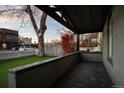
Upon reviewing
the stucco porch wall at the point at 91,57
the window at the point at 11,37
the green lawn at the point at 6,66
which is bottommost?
the green lawn at the point at 6,66

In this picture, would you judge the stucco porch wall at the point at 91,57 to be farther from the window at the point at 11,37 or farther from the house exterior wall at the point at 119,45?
the window at the point at 11,37

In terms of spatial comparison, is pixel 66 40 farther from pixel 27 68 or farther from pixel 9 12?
pixel 27 68

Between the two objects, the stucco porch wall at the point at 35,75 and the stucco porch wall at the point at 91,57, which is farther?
the stucco porch wall at the point at 91,57

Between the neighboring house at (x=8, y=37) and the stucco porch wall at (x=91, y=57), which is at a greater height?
the neighboring house at (x=8, y=37)

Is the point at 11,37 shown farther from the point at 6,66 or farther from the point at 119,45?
the point at 119,45

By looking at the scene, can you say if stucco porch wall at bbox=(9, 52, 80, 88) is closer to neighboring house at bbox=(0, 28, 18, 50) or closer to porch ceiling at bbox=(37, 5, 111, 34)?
porch ceiling at bbox=(37, 5, 111, 34)

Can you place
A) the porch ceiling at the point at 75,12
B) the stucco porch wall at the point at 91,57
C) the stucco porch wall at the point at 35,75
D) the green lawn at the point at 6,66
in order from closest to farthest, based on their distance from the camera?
the stucco porch wall at the point at 35,75
the porch ceiling at the point at 75,12
the green lawn at the point at 6,66
the stucco porch wall at the point at 91,57

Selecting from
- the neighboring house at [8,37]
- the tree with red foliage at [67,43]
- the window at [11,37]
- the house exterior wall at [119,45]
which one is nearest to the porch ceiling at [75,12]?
the house exterior wall at [119,45]

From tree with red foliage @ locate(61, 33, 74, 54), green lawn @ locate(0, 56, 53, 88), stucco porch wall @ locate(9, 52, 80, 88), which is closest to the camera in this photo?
stucco porch wall @ locate(9, 52, 80, 88)

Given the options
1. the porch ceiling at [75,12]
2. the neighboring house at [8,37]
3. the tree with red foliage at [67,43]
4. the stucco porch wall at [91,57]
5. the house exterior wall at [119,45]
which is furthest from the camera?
the neighboring house at [8,37]

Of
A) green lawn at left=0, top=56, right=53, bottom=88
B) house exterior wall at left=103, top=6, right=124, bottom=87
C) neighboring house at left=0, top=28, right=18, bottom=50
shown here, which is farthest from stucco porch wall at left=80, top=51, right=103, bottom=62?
neighboring house at left=0, top=28, right=18, bottom=50

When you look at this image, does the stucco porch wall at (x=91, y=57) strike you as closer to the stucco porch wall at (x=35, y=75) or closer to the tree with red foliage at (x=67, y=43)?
the tree with red foliage at (x=67, y=43)
